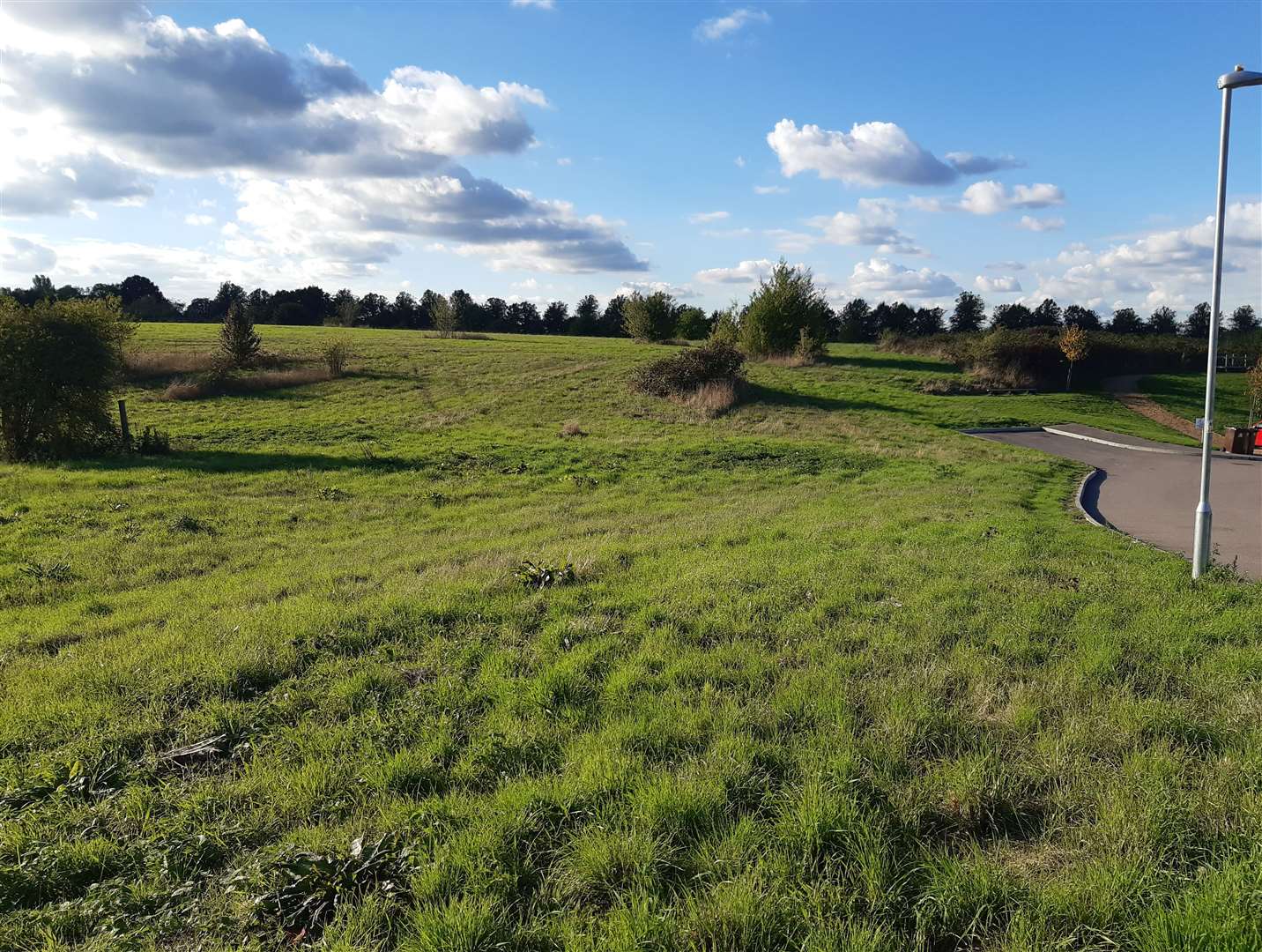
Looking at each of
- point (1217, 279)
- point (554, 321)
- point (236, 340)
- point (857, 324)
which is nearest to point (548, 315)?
point (554, 321)

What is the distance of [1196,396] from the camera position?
128 feet

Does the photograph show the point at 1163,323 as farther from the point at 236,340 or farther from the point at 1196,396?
the point at 236,340

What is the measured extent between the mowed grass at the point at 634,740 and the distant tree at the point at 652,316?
5210 cm

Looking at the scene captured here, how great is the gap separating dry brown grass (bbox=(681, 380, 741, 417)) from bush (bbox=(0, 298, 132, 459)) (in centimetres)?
1887

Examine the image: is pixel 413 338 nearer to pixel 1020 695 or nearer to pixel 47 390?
pixel 47 390

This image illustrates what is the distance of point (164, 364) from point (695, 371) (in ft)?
82.7

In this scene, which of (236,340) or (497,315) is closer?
(236,340)

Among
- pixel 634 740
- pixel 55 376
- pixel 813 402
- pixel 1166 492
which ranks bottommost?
pixel 634 740

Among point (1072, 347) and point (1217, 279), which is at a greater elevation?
point (1072, 347)

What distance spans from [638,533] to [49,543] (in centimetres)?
828

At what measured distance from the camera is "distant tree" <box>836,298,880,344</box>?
273 feet

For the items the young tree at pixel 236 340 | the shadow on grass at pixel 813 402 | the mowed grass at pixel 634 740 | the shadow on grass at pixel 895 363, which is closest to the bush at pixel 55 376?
the mowed grass at pixel 634 740

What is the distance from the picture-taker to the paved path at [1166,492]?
10.5 metres

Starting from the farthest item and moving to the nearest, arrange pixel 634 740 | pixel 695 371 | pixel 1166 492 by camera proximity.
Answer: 1. pixel 695 371
2. pixel 1166 492
3. pixel 634 740
